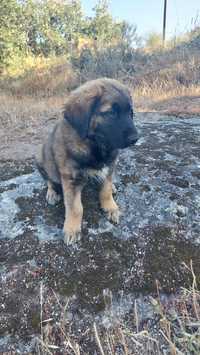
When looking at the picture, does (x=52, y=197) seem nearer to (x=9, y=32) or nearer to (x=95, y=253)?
(x=95, y=253)

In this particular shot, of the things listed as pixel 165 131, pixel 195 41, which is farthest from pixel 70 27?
pixel 165 131

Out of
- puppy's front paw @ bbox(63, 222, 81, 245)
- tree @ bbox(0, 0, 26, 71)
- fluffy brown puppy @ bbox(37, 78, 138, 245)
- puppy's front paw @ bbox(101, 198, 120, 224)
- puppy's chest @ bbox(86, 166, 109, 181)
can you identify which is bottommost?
puppy's front paw @ bbox(63, 222, 81, 245)

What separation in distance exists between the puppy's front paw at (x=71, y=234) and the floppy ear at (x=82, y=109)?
0.71 m

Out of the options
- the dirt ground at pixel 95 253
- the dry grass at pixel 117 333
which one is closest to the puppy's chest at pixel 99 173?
the dirt ground at pixel 95 253

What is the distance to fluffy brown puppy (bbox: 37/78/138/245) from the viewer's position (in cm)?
279

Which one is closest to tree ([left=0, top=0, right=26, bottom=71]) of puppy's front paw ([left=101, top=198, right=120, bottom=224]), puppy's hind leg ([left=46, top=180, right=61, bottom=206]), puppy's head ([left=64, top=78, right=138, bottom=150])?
puppy's hind leg ([left=46, top=180, right=61, bottom=206])

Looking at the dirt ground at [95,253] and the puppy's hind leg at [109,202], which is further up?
the puppy's hind leg at [109,202]

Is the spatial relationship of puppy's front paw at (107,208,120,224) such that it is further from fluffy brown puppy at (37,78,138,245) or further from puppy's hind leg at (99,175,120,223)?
fluffy brown puppy at (37,78,138,245)

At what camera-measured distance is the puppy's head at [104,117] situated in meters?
2.77

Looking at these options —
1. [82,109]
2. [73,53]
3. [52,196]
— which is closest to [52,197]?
[52,196]

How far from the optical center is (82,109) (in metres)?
2.80

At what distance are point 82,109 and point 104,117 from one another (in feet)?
0.58

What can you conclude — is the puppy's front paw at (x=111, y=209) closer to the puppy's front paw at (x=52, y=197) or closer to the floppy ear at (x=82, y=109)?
the puppy's front paw at (x=52, y=197)

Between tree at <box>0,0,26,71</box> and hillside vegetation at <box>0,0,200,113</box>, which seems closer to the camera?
hillside vegetation at <box>0,0,200,113</box>
